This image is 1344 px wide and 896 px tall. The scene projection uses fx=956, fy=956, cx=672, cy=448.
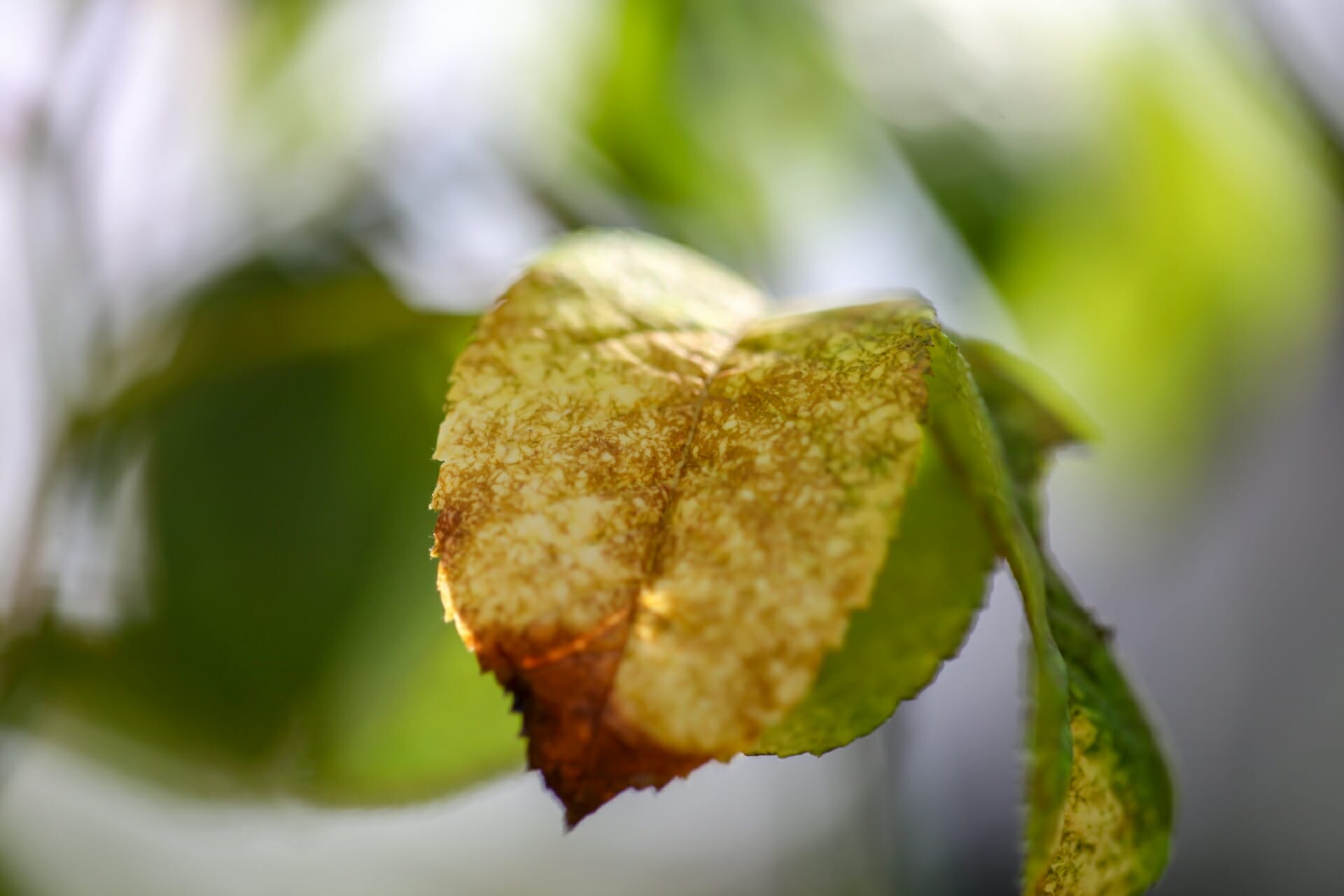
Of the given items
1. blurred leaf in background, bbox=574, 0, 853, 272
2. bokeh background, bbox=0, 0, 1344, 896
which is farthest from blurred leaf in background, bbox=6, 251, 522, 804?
blurred leaf in background, bbox=574, 0, 853, 272

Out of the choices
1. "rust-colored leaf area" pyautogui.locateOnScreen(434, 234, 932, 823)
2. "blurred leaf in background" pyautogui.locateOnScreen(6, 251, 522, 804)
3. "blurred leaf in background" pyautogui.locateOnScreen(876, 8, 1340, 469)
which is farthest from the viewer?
"blurred leaf in background" pyautogui.locateOnScreen(876, 8, 1340, 469)

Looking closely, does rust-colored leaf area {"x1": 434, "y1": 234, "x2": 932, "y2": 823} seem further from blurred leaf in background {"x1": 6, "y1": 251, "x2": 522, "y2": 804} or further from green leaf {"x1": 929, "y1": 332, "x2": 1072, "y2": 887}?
blurred leaf in background {"x1": 6, "y1": 251, "x2": 522, "y2": 804}

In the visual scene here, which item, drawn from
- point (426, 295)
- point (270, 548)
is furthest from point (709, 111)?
point (270, 548)

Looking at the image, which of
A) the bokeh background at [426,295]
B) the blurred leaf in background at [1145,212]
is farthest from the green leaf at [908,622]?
the blurred leaf in background at [1145,212]

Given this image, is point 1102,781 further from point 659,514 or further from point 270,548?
point 270,548

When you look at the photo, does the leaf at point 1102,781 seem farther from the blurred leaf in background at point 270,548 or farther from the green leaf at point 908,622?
the blurred leaf in background at point 270,548

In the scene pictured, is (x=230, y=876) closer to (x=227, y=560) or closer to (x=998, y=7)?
(x=227, y=560)
